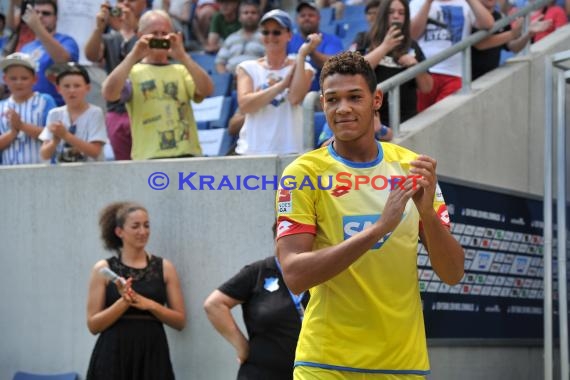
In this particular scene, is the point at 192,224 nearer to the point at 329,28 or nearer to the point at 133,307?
the point at 133,307

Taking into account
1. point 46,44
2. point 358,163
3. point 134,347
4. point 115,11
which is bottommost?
point 134,347

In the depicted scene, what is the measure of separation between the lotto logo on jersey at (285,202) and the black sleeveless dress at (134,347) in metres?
3.72

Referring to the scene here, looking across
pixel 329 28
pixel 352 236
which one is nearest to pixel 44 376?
pixel 352 236

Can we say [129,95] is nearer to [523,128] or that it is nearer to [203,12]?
[523,128]

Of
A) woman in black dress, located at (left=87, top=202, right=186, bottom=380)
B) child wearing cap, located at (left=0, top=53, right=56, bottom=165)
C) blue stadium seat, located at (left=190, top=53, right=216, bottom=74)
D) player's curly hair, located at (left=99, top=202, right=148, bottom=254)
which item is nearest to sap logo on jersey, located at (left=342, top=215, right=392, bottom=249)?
woman in black dress, located at (left=87, top=202, right=186, bottom=380)

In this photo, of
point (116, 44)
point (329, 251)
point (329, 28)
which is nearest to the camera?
point (329, 251)

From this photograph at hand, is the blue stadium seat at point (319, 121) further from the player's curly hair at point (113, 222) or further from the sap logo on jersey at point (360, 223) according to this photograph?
the sap logo on jersey at point (360, 223)

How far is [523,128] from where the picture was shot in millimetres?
9320

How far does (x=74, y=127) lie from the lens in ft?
31.5

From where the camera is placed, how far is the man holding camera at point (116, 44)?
9.67 meters

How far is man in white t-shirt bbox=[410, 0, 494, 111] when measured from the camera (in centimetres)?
949

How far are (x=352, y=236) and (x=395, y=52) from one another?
4.47m

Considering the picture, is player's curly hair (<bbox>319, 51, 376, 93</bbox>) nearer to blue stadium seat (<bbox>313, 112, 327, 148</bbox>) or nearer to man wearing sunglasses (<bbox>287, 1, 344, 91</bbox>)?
blue stadium seat (<bbox>313, 112, 327, 148</bbox>)

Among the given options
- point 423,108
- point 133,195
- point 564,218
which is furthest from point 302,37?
point 564,218
